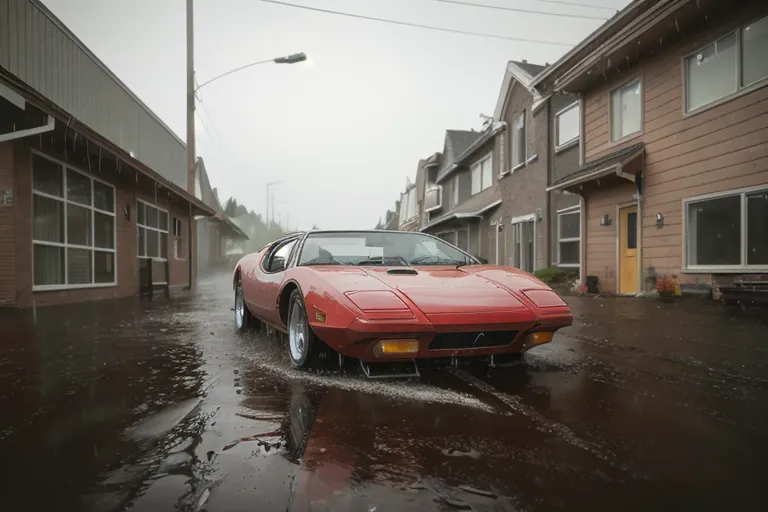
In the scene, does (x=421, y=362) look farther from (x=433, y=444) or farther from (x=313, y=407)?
(x=433, y=444)

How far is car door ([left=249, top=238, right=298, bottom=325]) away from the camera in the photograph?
4668mm

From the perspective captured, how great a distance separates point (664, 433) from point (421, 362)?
5.36 feet

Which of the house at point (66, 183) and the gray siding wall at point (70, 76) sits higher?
the gray siding wall at point (70, 76)

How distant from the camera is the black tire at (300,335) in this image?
3.84 meters

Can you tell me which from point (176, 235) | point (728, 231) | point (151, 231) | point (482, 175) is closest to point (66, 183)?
point (151, 231)

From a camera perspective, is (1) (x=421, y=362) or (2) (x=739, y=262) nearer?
(1) (x=421, y=362)

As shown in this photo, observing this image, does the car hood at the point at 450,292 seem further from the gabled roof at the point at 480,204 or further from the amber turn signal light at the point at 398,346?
the gabled roof at the point at 480,204

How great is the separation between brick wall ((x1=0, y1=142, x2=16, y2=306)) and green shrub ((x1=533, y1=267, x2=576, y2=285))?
38.9 ft

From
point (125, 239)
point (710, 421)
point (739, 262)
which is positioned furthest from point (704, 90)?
point (125, 239)

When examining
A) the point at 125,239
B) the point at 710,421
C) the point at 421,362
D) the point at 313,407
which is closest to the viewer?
the point at 710,421

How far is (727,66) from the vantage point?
27.3 feet

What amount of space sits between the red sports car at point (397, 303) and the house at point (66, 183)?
16.9 ft

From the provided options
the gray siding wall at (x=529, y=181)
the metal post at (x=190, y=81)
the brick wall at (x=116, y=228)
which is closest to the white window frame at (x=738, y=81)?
the gray siding wall at (x=529, y=181)

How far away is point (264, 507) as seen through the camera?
1811 mm
